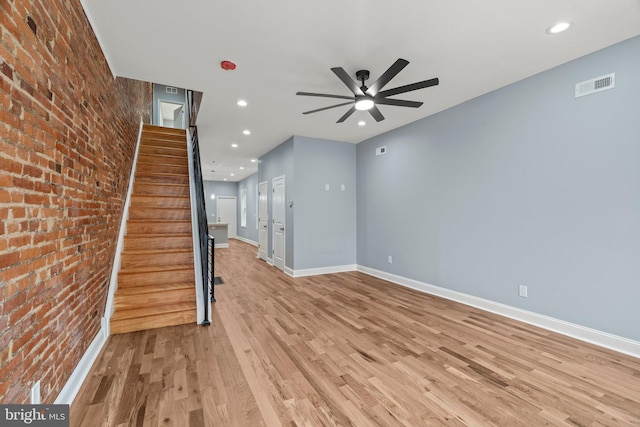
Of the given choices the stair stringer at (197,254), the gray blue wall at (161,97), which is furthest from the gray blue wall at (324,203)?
the gray blue wall at (161,97)

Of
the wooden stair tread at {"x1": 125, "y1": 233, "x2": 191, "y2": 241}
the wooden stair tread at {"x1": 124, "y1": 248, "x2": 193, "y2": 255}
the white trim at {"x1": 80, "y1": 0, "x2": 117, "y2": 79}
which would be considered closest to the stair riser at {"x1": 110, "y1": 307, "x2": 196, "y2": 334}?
the wooden stair tread at {"x1": 124, "y1": 248, "x2": 193, "y2": 255}

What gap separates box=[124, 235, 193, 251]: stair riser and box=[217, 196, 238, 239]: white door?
29.9 ft

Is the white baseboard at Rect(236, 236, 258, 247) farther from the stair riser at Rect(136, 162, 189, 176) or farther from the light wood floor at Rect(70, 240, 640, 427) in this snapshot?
the light wood floor at Rect(70, 240, 640, 427)

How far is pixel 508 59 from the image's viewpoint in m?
2.83

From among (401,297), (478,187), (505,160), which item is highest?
(505,160)

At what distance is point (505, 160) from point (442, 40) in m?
1.78

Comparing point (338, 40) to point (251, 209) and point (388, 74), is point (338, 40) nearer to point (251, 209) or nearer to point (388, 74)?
point (388, 74)

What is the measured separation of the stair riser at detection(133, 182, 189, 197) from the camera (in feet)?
14.3

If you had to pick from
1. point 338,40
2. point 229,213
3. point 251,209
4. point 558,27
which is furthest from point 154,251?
point 229,213

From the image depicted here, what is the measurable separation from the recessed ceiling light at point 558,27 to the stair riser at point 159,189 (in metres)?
4.95

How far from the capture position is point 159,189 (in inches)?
177

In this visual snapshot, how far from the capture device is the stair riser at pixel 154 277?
3270 mm

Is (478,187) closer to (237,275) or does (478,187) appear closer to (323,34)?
(323,34)

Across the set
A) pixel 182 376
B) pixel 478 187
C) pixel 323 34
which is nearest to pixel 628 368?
pixel 478 187
